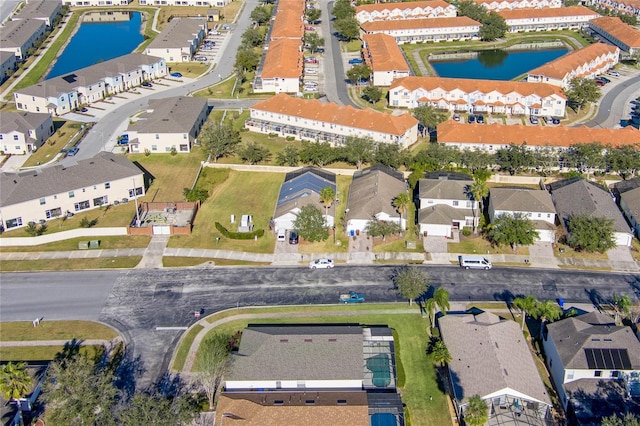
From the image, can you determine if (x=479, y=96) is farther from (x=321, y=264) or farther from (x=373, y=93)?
(x=321, y=264)

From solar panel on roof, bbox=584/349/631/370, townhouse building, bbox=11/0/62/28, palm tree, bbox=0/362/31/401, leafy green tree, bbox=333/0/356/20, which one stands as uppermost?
palm tree, bbox=0/362/31/401

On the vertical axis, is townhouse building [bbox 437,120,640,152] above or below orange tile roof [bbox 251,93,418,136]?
below

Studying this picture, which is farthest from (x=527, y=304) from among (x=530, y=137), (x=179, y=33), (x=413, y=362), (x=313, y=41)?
(x=179, y=33)

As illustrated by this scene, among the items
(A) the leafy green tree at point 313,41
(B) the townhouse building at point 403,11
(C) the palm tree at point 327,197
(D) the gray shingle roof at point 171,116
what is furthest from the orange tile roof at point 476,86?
(B) the townhouse building at point 403,11

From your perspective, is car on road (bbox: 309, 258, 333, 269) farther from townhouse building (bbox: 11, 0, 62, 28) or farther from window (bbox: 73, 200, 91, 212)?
townhouse building (bbox: 11, 0, 62, 28)

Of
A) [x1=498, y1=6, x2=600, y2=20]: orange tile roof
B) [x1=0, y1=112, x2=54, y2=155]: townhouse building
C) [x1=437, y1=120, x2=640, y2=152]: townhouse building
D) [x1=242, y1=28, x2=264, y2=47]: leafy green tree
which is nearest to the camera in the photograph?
[x1=437, y1=120, x2=640, y2=152]: townhouse building

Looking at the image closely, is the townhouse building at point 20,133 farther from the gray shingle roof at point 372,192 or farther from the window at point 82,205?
the gray shingle roof at point 372,192

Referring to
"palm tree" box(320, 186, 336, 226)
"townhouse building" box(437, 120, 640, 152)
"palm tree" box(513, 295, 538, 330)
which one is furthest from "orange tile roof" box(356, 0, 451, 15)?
"palm tree" box(513, 295, 538, 330)

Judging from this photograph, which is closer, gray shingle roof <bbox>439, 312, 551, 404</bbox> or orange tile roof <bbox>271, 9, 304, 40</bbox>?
gray shingle roof <bbox>439, 312, 551, 404</bbox>
